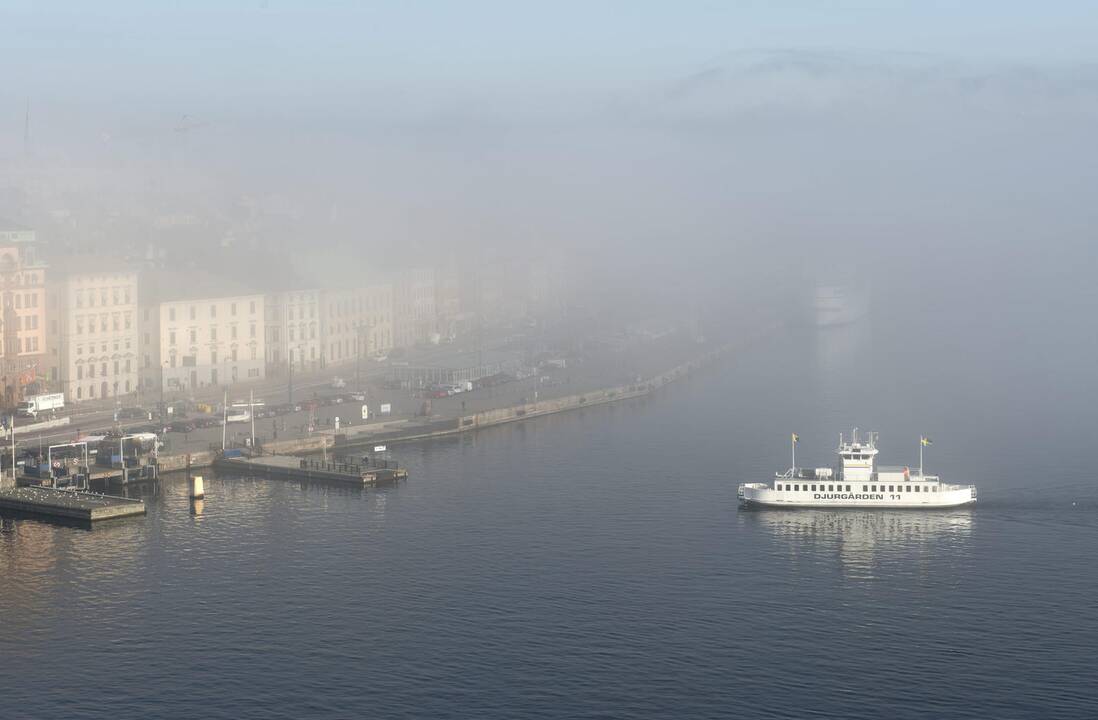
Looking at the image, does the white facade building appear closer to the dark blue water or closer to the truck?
the truck

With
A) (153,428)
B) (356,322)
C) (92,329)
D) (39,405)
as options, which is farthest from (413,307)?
(153,428)

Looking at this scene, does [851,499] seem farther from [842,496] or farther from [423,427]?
[423,427]

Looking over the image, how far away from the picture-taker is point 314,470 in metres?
45.4

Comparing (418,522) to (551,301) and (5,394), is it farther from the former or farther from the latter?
(551,301)

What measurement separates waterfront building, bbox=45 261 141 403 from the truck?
7.62ft

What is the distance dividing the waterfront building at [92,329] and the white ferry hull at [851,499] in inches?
1056

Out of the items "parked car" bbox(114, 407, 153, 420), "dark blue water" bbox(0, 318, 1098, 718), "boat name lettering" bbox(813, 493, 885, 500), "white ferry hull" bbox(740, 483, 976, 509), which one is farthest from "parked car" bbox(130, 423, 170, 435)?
"boat name lettering" bbox(813, 493, 885, 500)

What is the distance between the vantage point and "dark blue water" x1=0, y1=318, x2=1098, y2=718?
84.6ft

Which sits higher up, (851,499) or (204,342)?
(204,342)

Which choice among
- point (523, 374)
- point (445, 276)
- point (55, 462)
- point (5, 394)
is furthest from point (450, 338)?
point (55, 462)

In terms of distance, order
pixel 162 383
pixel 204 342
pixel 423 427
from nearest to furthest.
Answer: pixel 423 427, pixel 162 383, pixel 204 342

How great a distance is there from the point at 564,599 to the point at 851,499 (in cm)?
1249

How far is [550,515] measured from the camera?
39062 mm

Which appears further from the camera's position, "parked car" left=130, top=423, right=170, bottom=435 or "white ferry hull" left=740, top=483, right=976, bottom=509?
"parked car" left=130, top=423, right=170, bottom=435
